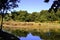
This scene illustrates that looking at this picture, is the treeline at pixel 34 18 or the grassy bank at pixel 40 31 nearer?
the grassy bank at pixel 40 31

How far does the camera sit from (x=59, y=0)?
1321 cm

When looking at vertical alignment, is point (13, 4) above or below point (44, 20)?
above

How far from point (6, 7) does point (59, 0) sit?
91.8ft

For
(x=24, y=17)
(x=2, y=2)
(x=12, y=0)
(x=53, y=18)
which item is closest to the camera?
(x=2, y=2)

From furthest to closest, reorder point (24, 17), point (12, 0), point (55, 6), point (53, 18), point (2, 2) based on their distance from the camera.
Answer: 1. point (24, 17)
2. point (53, 18)
3. point (12, 0)
4. point (2, 2)
5. point (55, 6)

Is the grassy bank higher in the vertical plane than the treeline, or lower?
higher

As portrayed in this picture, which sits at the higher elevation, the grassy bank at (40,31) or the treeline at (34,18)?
the grassy bank at (40,31)

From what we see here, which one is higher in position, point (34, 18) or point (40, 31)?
point (40, 31)

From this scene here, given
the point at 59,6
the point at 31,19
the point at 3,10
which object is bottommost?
the point at 31,19

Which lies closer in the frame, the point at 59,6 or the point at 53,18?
the point at 59,6

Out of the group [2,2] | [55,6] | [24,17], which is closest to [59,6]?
[55,6]

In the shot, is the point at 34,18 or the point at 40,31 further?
the point at 34,18

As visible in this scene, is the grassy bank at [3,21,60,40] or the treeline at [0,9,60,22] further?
the treeline at [0,9,60,22]

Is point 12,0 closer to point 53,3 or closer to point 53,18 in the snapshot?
point 53,3
